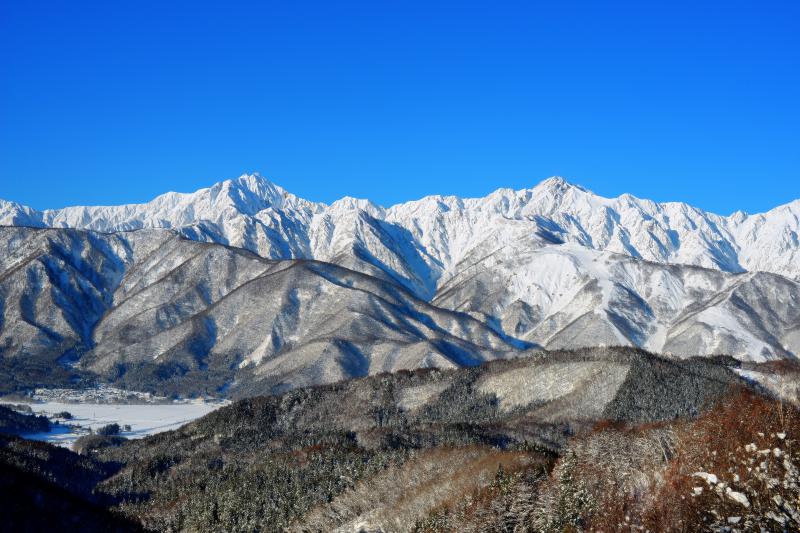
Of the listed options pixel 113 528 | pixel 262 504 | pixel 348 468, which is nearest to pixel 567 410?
pixel 348 468

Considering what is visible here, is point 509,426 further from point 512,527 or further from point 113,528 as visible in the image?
point 512,527

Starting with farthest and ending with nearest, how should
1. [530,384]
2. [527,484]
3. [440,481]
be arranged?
[530,384] < [440,481] < [527,484]

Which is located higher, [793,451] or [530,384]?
[793,451]

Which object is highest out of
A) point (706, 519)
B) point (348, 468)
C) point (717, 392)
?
point (706, 519)

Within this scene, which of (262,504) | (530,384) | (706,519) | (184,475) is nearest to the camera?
(706,519)

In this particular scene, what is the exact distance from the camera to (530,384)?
196 metres

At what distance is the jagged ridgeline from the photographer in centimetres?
10362

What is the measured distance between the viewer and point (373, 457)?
135125 millimetres

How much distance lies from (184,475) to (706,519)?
138545mm

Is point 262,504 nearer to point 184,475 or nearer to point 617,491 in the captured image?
point 184,475

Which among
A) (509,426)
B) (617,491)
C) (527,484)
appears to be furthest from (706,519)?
(509,426)

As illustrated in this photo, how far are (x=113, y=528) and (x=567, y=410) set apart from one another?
103 m

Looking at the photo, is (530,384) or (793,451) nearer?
(793,451)

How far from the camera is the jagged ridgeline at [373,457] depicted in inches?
4080
